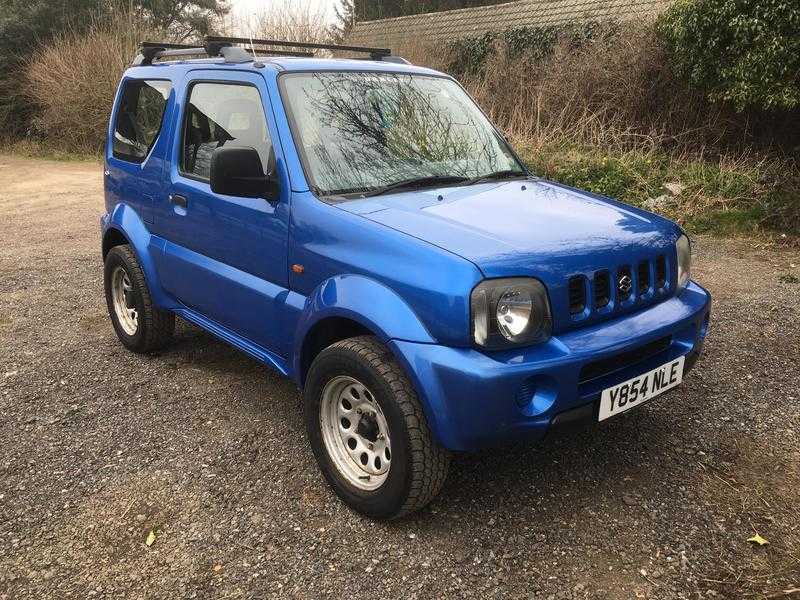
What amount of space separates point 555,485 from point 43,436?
2.63 meters

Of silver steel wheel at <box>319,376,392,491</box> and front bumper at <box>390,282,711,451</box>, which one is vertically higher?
front bumper at <box>390,282,711,451</box>

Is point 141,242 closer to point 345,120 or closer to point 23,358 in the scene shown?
point 23,358

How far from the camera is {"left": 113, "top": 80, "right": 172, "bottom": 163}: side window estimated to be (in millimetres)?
4043

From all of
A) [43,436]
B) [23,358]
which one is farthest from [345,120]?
[23,358]

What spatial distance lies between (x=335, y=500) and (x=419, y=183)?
1495mm

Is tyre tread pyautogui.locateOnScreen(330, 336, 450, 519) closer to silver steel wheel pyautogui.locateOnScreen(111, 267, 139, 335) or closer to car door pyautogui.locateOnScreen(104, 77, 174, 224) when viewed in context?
car door pyautogui.locateOnScreen(104, 77, 174, 224)

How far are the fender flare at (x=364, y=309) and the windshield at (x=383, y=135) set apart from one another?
502mm

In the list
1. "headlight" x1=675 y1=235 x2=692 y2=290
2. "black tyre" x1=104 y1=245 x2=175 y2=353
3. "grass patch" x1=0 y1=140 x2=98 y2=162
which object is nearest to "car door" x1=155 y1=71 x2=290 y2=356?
"black tyre" x1=104 y1=245 x2=175 y2=353

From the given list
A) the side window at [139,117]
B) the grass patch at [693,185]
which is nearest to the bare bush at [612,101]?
the grass patch at [693,185]

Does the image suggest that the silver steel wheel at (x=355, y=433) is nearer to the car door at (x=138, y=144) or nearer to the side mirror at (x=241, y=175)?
the side mirror at (x=241, y=175)

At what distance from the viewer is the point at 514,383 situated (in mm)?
2287

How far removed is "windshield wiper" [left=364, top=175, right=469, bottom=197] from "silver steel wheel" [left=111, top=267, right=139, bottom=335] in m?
2.25

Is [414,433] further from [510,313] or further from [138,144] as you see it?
[138,144]

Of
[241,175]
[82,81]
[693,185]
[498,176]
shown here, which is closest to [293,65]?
[241,175]
